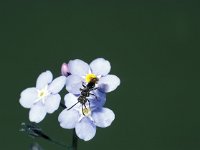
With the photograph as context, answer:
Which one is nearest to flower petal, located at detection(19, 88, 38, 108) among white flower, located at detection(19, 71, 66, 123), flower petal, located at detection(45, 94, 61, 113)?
white flower, located at detection(19, 71, 66, 123)

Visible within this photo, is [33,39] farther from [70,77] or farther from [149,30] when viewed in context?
[70,77]

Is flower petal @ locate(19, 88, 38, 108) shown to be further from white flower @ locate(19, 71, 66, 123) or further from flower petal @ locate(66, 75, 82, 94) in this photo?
flower petal @ locate(66, 75, 82, 94)

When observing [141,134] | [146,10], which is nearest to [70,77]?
[141,134]

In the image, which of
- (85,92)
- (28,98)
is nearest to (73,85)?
(85,92)

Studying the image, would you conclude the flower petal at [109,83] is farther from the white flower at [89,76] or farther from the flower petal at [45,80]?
the flower petal at [45,80]

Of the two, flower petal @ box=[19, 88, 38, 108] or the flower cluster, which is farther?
flower petal @ box=[19, 88, 38, 108]

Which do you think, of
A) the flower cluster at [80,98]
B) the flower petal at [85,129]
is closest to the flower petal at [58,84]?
the flower cluster at [80,98]
